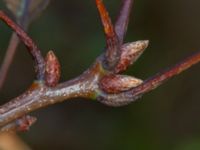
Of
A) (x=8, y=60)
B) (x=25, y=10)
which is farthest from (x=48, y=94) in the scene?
(x=25, y=10)

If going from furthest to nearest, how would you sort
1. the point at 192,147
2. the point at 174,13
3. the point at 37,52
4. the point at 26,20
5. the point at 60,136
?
the point at 174,13 → the point at 60,136 → the point at 192,147 → the point at 26,20 → the point at 37,52

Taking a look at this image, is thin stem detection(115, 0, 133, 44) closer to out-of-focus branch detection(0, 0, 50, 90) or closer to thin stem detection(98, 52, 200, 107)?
thin stem detection(98, 52, 200, 107)

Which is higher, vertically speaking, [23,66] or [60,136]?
[23,66]

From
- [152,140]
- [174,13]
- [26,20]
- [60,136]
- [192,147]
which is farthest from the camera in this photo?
[174,13]

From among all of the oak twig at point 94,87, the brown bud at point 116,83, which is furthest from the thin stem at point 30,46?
the brown bud at point 116,83

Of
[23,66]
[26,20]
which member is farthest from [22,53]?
[26,20]

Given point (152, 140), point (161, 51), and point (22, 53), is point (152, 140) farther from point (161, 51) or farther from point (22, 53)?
point (22, 53)

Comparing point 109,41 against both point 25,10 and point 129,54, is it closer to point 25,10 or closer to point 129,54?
point 129,54

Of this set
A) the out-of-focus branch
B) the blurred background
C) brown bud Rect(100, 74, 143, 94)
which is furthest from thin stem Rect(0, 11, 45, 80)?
the blurred background
